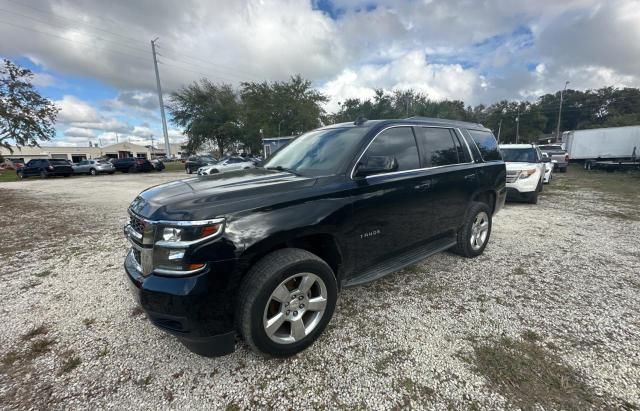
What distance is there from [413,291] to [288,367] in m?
1.68

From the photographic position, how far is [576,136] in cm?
2239

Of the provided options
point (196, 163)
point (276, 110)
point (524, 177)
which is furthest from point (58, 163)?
point (524, 177)

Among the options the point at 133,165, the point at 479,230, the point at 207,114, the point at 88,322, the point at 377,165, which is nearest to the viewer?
the point at 377,165

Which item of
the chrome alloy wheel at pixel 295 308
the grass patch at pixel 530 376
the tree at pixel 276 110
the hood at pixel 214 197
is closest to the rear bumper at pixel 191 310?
the chrome alloy wheel at pixel 295 308

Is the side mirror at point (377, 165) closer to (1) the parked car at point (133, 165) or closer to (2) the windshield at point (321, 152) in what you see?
(2) the windshield at point (321, 152)

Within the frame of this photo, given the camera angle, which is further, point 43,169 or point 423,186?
point 43,169

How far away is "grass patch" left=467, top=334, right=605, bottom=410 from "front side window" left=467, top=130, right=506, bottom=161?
2716mm

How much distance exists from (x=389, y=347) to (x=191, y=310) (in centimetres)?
156

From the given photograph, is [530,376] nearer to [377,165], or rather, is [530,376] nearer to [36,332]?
[377,165]

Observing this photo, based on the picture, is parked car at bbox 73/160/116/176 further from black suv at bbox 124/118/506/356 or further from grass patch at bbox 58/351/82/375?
grass patch at bbox 58/351/82/375

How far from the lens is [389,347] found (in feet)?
7.54

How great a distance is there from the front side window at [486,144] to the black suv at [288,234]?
3.46 feet

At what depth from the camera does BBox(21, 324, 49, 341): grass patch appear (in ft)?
8.16

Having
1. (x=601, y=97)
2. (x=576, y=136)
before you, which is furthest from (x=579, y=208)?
(x=601, y=97)
